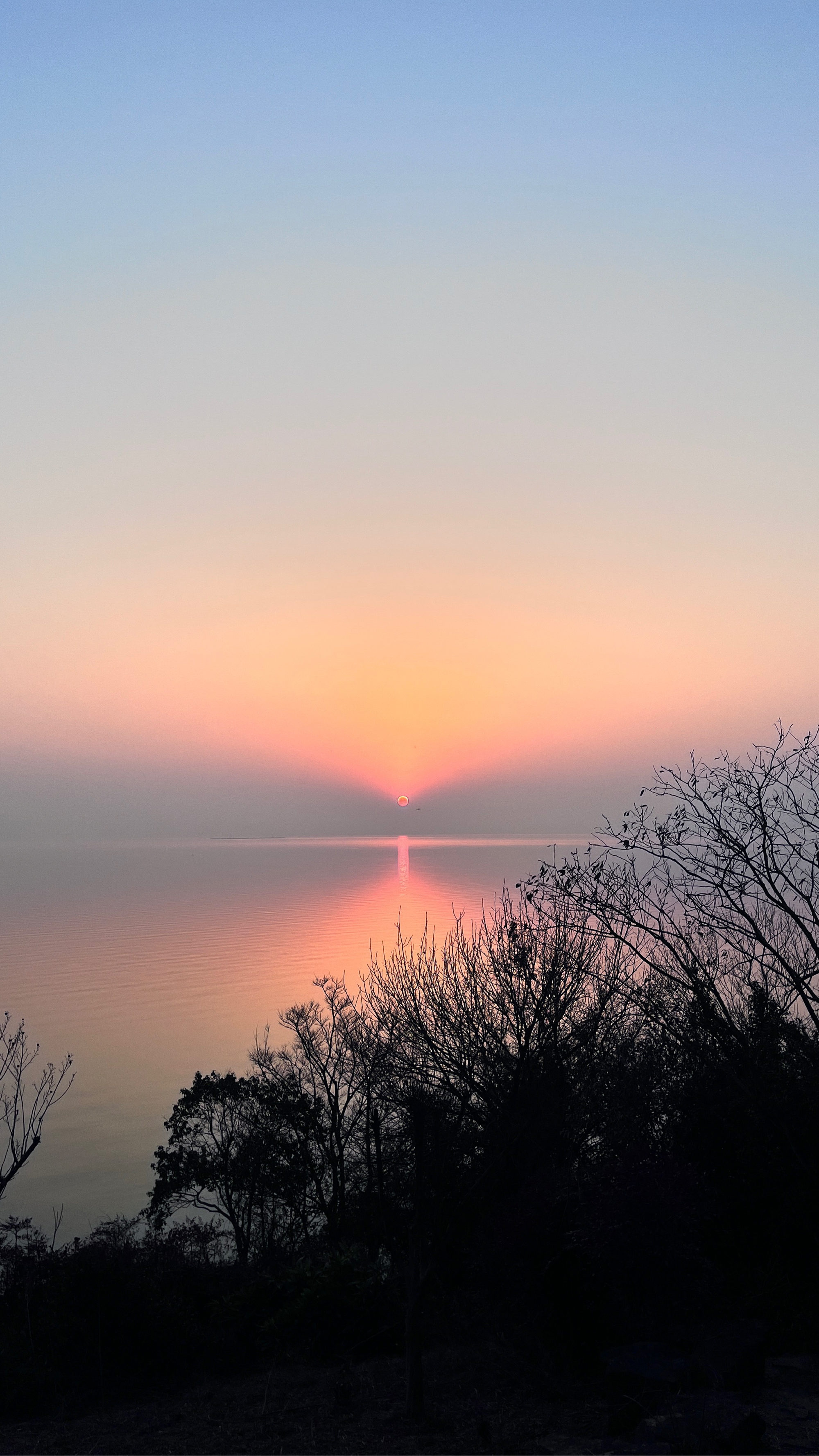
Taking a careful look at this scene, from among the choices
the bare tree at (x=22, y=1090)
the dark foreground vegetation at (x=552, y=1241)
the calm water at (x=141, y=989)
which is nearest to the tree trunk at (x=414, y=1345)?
the dark foreground vegetation at (x=552, y=1241)

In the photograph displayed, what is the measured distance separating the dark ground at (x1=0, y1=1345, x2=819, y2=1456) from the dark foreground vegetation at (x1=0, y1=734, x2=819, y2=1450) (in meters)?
0.07

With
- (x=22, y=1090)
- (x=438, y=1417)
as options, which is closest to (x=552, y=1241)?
(x=438, y=1417)

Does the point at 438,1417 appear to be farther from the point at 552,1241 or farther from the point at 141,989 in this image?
the point at 141,989

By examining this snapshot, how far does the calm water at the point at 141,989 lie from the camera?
4241cm

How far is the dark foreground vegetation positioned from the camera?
13430 millimetres

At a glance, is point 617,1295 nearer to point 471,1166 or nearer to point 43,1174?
point 471,1166

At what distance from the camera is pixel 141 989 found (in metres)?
74.3

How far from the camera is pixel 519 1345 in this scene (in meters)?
15.7

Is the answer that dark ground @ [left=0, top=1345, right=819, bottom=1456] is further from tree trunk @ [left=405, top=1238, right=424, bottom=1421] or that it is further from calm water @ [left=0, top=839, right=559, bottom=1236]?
calm water @ [left=0, top=839, right=559, bottom=1236]

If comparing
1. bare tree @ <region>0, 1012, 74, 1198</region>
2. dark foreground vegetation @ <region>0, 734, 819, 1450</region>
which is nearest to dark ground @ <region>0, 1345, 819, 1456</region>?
dark foreground vegetation @ <region>0, 734, 819, 1450</region>

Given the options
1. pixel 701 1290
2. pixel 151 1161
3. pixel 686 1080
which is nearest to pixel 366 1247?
pixel 686 1080

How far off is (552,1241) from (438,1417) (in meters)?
3.69

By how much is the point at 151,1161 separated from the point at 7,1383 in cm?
2961

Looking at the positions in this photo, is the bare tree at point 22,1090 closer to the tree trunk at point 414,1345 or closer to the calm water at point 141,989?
the calm water at point 141,989
